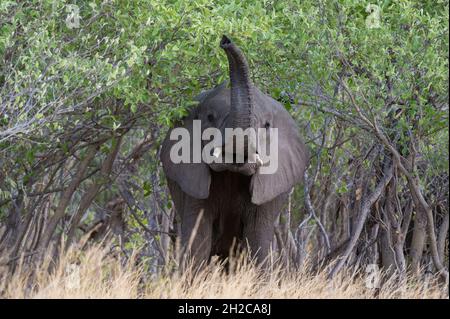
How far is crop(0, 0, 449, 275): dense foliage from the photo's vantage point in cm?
1156

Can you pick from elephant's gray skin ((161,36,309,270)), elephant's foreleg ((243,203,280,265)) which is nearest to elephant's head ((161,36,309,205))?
elephant's gray skin ((161,36,309,270))

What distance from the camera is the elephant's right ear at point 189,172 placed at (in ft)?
39.7

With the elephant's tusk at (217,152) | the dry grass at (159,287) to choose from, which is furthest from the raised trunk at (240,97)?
the dry grass at (159,287)

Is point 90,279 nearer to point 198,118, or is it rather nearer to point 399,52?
point 198,118

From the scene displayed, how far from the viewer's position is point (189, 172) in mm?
12375

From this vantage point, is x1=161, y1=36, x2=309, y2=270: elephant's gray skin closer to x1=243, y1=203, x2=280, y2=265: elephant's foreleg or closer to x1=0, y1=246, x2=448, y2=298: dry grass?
x1=243, y1=203, x2=280, y2=265: elephant's foreleg

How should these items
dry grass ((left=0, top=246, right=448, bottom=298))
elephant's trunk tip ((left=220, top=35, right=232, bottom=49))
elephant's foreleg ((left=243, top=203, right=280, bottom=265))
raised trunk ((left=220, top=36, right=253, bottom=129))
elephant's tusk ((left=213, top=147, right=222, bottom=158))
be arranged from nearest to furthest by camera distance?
dry grass ((left=0, top=246, right=448, bottom=298))
elephant's trunk tip ((left=220, top=35, right=232, bottom=49))
raised trunk ((left=220, top=36, right=253, bottom=129))
elephant's tusk ((left=213, top=147, right=222, bottom=158))
elephant's foreleg ((left=243, top=203, right=280, bottom=265))

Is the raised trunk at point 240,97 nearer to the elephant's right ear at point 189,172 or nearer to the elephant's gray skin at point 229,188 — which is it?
the elephant's gray skin at point 229,188

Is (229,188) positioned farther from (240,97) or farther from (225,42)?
(225,42)

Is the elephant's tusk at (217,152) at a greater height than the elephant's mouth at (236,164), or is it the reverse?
the elephant's tusk at (217,152)

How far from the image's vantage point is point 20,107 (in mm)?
11703

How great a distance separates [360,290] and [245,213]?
1615 mm

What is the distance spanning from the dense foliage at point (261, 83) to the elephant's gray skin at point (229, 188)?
38 cm

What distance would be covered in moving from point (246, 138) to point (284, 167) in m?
1.51
